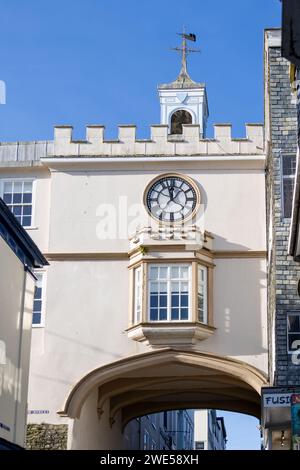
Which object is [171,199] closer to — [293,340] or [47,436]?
[293,340]

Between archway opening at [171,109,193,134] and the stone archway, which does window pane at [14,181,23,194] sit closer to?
the stone archway

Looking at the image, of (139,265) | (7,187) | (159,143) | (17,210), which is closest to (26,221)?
(17,210)

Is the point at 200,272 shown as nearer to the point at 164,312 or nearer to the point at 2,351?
the point at 164,312

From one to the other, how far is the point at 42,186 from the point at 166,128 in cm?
429

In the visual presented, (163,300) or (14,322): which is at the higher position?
(163,300)

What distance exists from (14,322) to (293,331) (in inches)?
266

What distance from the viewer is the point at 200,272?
92.3ft

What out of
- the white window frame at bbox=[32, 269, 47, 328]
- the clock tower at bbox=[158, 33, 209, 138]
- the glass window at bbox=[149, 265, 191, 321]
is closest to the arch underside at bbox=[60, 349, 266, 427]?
the glass window at bbox=[149, 265, 191, 321]

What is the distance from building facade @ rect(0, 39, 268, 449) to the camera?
27844 millimetres

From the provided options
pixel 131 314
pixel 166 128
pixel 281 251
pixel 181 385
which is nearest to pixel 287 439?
pixel 281 251

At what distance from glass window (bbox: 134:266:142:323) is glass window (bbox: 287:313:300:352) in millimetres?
5953

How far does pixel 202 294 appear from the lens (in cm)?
2816
